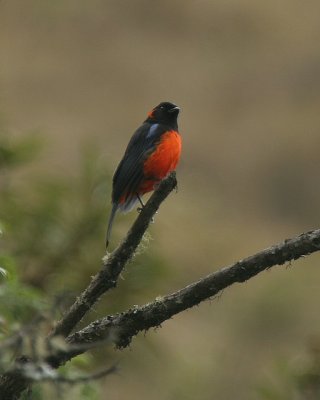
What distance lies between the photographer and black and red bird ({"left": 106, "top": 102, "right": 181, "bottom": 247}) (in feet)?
21.2

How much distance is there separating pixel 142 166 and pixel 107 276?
2.71 meters

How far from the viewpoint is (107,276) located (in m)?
3.87

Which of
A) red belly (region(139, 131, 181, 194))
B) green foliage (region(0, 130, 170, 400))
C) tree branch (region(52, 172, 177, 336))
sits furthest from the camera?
green foliage (region(0, 130, 170, 400))

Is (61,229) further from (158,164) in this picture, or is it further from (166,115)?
(158,164)

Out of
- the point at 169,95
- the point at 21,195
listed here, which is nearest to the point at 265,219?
the point at 169,95

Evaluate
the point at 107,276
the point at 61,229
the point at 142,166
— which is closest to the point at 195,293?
the point at 107,276

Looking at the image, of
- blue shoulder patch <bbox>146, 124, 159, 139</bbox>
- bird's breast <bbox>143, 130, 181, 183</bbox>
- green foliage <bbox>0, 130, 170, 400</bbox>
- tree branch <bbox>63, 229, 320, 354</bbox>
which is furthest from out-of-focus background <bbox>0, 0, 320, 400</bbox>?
tree branch <bbox>63, 229, 320, 354</bbox>

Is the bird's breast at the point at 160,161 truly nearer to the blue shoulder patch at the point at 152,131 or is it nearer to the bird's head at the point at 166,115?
the blue shoulder patch at the point at 152,131

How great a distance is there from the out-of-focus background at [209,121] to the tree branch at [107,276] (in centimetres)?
727

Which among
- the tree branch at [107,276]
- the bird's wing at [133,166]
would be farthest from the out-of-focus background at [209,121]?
the tree branch at [107,276]

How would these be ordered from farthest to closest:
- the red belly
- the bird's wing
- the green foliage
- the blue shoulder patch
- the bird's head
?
the green foliage → the bird's head → the blue shoulder patch → the red belly → the bird's wing

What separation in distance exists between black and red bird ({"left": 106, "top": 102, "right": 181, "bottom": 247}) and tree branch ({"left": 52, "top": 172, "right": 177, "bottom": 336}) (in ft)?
7.79

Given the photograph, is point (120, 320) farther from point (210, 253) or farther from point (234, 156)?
point (234, 156)

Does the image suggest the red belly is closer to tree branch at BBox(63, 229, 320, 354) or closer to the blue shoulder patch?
the blue shoulder patch
